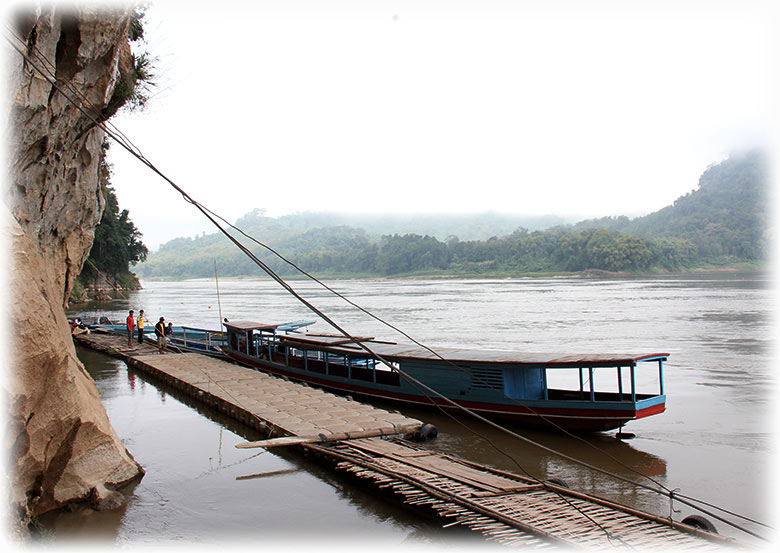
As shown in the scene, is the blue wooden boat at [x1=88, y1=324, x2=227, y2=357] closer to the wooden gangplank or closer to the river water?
the river water

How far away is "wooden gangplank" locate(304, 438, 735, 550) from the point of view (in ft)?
21.0

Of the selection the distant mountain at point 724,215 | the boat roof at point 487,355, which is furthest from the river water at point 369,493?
the distant mountain at point 724,215

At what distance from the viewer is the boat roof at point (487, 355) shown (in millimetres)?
12148

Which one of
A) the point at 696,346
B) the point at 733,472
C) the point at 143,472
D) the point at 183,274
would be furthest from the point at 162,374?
the point at 183,274

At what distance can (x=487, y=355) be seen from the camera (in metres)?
14.4

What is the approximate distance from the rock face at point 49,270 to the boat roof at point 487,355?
5018 millimetres

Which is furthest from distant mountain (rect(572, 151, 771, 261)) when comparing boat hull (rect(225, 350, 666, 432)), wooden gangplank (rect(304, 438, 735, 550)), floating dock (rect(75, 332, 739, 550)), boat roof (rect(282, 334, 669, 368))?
wooden gangplank (rect(304, 438, 735, 550))

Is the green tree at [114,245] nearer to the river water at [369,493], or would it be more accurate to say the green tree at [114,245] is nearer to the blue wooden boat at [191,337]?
the blue wooden boat at [191,337]

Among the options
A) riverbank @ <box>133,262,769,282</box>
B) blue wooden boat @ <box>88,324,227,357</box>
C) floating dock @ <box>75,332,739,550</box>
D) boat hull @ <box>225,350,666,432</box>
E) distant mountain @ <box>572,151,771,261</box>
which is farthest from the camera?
distant mountain @ <box>572,151,771,261</box>

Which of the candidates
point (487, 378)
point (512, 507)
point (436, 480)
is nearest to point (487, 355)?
point (487, 378)

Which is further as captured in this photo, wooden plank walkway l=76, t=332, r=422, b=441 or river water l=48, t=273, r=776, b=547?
wooden plank walkway l=76, t=332, r=422, b=441

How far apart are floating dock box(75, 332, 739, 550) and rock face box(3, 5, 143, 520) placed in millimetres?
3109

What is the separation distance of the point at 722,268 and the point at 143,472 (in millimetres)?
107322

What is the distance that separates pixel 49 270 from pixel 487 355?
975 centimetres
